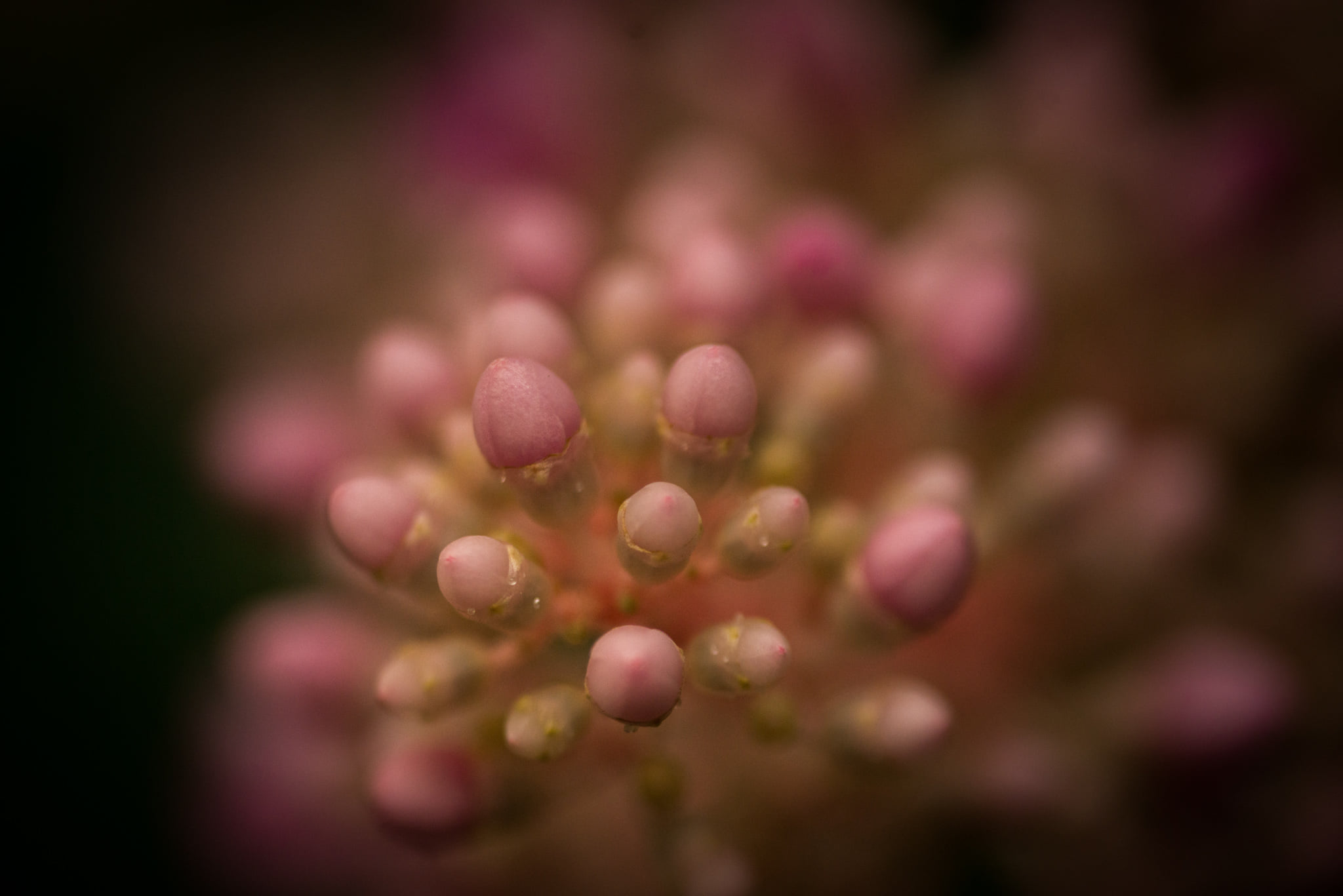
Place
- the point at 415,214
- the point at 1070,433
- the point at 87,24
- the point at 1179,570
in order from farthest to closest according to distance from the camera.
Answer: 1. the point at 87,24
2. the point at 415,214
3. the point at 1179,570
4. the point at 1070,433

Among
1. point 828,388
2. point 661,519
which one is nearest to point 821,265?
point 828,388

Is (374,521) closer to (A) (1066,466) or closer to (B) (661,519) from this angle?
(B) (661,519)

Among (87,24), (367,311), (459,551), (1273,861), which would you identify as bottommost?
(1273,861)

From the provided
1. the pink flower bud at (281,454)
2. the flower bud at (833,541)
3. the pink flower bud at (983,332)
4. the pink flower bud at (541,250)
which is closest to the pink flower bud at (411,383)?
the pink flower bud at (541,250)

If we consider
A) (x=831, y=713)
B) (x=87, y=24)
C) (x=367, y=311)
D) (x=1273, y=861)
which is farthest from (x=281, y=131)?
(x=1273, y=861)

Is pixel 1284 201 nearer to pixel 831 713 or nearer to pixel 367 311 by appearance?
pixel 831 713

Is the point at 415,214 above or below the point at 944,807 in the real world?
above
